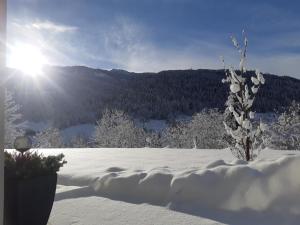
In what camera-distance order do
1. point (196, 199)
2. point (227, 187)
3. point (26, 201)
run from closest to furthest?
point (26, 201)
point (227, 187)
point (196, 199)

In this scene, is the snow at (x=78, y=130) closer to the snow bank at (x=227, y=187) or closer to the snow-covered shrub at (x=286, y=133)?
the snow-covered shrub at (x=286, y=133)

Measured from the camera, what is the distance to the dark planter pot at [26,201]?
13.6 ft

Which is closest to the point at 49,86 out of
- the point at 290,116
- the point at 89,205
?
the point at 290,116

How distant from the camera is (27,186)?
13.8 feet

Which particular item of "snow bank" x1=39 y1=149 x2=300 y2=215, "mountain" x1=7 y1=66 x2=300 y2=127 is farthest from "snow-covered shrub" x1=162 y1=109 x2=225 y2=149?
"mountain" x1=7 y1=66 x2=300 y2=127

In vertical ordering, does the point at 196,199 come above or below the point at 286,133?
below

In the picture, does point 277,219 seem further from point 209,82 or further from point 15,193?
point 209,82

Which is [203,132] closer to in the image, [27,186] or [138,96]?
[27,186]

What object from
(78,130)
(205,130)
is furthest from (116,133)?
(78,130)

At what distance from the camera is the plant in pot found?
13.6 feet

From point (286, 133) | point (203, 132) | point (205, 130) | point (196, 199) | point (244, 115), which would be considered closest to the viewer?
point (196, 199)

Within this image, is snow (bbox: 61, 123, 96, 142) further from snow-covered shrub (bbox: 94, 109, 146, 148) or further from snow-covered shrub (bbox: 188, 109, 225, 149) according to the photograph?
snow-covered shrub (bbox: 188, 109, 225, 149)

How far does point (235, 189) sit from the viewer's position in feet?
18.2

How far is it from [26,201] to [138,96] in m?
103
